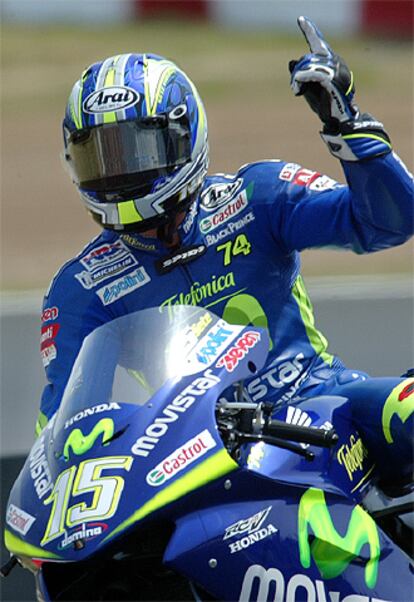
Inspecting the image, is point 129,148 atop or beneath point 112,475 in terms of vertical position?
atop

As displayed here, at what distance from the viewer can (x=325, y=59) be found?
124 inches

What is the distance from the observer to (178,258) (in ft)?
11.6

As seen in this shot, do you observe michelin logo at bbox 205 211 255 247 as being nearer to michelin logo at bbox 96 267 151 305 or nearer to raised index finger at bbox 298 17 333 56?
michelin logo at bbox 96 267 151 305

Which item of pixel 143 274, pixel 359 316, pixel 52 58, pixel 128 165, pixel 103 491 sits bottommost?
pixel 359 316

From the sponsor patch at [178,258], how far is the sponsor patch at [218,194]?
18 centimetres

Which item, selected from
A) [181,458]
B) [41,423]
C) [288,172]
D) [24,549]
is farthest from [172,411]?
[288,172]

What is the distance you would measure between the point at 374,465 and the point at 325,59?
1080 millimetres

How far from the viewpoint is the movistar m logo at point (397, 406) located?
3.11 m

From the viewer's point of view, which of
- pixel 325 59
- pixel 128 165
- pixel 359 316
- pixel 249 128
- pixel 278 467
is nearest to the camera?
pixel 278 467

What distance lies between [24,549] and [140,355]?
1.62ft

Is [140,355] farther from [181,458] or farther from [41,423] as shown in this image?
[41,423]

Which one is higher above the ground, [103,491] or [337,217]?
[337,217]

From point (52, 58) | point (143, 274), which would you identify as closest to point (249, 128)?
point (52, 58)

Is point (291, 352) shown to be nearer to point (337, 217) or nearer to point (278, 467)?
point (337, 217)
